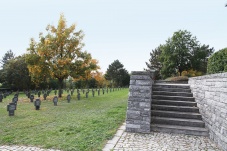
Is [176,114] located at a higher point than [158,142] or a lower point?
higher

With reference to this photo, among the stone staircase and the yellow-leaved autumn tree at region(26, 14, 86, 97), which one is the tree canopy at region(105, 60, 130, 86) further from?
the stone staircase

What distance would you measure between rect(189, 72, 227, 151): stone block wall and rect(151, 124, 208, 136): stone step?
0.26 meters

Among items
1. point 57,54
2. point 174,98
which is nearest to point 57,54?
point 57,54

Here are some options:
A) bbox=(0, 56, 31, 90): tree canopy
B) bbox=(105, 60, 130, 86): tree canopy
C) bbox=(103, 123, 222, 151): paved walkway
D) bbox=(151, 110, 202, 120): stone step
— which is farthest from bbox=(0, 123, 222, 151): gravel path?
bbox=(105, 60, 130, 86): tree canopy

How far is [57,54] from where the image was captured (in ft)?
61.3

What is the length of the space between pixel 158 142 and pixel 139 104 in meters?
1.56

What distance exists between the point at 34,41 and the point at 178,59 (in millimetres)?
29546

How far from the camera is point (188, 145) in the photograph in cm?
498

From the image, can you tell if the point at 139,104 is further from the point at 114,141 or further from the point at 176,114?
the point at 114,141

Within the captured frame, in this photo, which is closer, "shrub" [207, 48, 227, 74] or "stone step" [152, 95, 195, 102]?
"shrub" [207, 48, 227, 74]

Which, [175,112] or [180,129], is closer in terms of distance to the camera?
[180,129]

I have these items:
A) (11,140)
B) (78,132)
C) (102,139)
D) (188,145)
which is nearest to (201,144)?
(188,145)

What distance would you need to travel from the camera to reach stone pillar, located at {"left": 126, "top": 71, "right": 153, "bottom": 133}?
20.4ft

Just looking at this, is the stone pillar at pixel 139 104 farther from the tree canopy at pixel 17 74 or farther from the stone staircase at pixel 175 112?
the tree canopy at pixel 17 74
